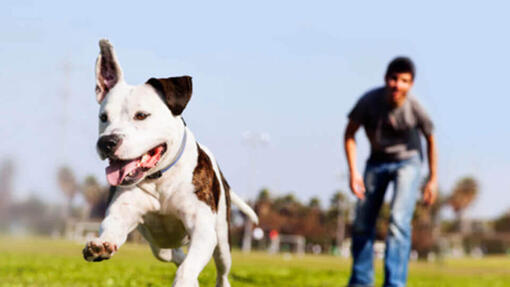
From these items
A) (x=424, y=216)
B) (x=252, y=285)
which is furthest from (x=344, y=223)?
(x=252, y=285)

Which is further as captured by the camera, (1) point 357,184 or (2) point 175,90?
(1) point 357,184

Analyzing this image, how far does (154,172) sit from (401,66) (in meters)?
3.61

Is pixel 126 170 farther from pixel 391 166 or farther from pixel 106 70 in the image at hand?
pixel 391 166

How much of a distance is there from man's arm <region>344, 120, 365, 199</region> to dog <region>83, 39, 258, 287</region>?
2.92m

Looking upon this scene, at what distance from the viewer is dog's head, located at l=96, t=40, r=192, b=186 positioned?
349 centimetres

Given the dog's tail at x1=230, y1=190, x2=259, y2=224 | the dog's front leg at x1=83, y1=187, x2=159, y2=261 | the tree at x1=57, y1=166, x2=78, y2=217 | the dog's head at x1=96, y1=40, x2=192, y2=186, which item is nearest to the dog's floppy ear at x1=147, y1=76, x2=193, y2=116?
the dog's head at x1=96, y1=40, x2=192, y2=186

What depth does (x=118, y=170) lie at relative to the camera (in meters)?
3.59

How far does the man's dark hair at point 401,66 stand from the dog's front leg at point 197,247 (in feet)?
11.0

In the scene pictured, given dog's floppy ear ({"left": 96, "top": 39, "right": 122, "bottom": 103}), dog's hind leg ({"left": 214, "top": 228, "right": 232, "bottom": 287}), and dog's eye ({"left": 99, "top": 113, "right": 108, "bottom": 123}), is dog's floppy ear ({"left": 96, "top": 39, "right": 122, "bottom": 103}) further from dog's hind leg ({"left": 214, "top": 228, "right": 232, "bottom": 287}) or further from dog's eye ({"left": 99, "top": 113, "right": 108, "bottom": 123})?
dog's hind leg ({"left": 214, "top": 228, "right": 232, "bottom": 287})

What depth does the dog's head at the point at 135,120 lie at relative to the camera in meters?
3.49

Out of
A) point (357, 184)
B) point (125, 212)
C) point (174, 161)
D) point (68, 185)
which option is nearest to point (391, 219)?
point (357, 184)

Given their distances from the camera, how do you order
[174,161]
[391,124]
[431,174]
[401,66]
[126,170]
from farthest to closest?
[431,174]
[391,124]
[401,66]
[174,161]
[126,170]

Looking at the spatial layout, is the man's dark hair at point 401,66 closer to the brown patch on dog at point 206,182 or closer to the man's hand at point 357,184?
the man's hand at point 357,184

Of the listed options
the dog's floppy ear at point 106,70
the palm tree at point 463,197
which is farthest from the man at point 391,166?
the palm tree at point 463,197
